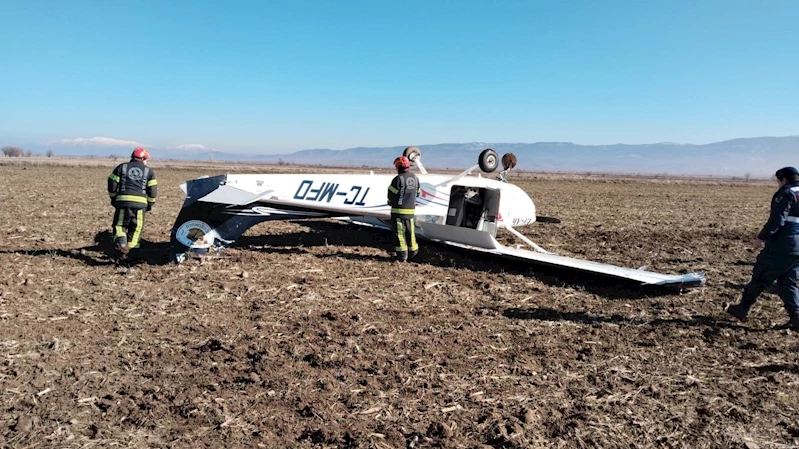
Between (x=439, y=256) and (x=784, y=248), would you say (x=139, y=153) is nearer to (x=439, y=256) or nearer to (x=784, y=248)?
(x=439, y=256)

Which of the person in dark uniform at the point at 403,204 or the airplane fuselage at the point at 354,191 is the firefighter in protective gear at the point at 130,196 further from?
the person in dark uniform at the point at 403,204

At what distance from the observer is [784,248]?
6043 millimetres

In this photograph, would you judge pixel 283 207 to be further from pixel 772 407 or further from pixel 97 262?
pixel 772 407

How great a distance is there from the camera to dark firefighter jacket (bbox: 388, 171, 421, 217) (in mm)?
9461

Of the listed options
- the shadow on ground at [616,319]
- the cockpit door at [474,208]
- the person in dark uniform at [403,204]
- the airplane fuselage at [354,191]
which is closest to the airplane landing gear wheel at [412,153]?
the airplane fuselage at [354,191]

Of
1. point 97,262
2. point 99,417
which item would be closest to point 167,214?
point 97,262

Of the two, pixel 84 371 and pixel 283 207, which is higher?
pixel 283 207

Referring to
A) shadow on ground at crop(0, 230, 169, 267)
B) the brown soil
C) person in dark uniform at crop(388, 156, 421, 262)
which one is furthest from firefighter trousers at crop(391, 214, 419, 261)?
shadow on ground at crop(0, 230, 169, 267)

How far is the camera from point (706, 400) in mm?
4574

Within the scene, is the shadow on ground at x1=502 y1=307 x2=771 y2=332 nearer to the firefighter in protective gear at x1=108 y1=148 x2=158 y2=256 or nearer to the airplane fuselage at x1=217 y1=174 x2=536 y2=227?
the airplane fuselage at x1=217 y1=174 x2=536 y2=227

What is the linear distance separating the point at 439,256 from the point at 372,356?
17.7 feet

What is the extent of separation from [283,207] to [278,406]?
6108 mm

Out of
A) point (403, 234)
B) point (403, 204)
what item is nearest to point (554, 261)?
point (403, 234)

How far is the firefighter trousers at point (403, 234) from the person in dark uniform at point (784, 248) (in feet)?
18.4
